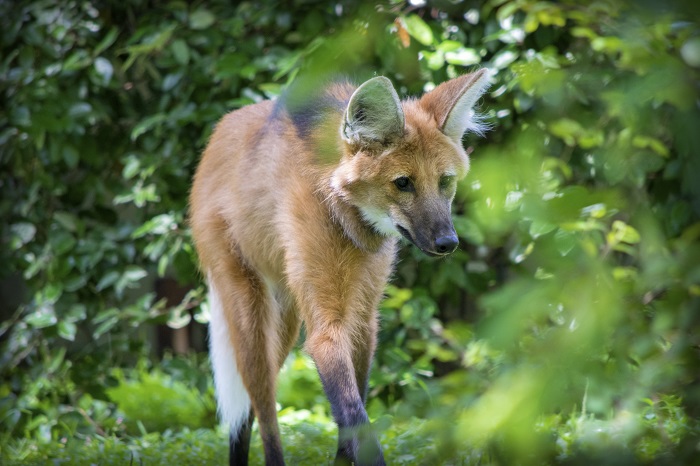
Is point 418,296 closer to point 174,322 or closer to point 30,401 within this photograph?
point 174,322

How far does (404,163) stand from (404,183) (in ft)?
0.18

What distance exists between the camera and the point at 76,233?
13.0 feet

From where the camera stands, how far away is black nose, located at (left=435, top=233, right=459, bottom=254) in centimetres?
206

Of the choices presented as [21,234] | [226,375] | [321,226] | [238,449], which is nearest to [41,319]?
[21,234]

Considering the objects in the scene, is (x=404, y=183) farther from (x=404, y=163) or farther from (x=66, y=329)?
(x=66, y=329)

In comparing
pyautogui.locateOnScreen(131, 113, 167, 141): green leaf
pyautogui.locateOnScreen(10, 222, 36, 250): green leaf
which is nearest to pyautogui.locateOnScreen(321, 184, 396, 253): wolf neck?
pyautogui.locateOnScreen(131, 113, 167, 141): green leaf

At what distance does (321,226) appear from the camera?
91.7 inches

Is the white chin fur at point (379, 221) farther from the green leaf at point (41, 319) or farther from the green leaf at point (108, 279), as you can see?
the green leaf at point (41, 319)

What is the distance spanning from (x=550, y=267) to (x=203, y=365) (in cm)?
372

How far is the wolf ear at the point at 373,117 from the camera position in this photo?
211 cm

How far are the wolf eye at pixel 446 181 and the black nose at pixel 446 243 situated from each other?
22cm

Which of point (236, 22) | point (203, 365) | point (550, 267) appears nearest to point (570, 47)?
point (236, 22)

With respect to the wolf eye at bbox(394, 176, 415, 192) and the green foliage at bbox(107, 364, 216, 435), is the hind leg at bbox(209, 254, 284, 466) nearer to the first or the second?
the wolf eye at bbox(394, 176, 415, 192)

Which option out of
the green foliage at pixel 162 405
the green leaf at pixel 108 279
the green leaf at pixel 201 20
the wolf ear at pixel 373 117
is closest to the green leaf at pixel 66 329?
the green leaf at pixel 108 279
